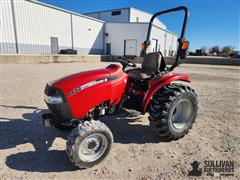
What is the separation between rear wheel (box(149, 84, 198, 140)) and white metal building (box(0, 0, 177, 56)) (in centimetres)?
623

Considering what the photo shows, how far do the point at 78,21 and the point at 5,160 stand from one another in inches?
931

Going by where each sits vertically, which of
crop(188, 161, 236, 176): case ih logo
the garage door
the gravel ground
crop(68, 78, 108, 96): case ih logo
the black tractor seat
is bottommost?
crop(188, 161, 236, 176): case ih logo

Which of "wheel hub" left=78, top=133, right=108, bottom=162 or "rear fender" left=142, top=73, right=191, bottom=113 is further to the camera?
"rear fender" left=142, top=73, right=191, bottom=113

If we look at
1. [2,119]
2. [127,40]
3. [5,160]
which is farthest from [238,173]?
[127,40]

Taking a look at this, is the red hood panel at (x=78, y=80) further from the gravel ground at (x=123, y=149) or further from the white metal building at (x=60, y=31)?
the white metal building at (x=60, y=31)

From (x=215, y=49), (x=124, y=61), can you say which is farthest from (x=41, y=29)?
(x=215, y=49)

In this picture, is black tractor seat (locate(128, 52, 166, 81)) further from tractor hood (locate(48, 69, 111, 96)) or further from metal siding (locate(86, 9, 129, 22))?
metal siding (locate(86, 9, 129, 22))

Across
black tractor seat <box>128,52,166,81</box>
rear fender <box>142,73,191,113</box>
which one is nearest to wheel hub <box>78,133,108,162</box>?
rear fender <box>142,73,191,113</box>

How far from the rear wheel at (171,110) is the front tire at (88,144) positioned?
0.81 metres

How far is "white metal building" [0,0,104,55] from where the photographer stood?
15.9m

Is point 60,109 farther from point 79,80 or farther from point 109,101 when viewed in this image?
point 109,101

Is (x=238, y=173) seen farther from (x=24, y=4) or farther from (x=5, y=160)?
(x=24, y=4)

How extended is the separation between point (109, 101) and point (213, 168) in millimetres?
1584

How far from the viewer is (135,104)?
9.11 ft
